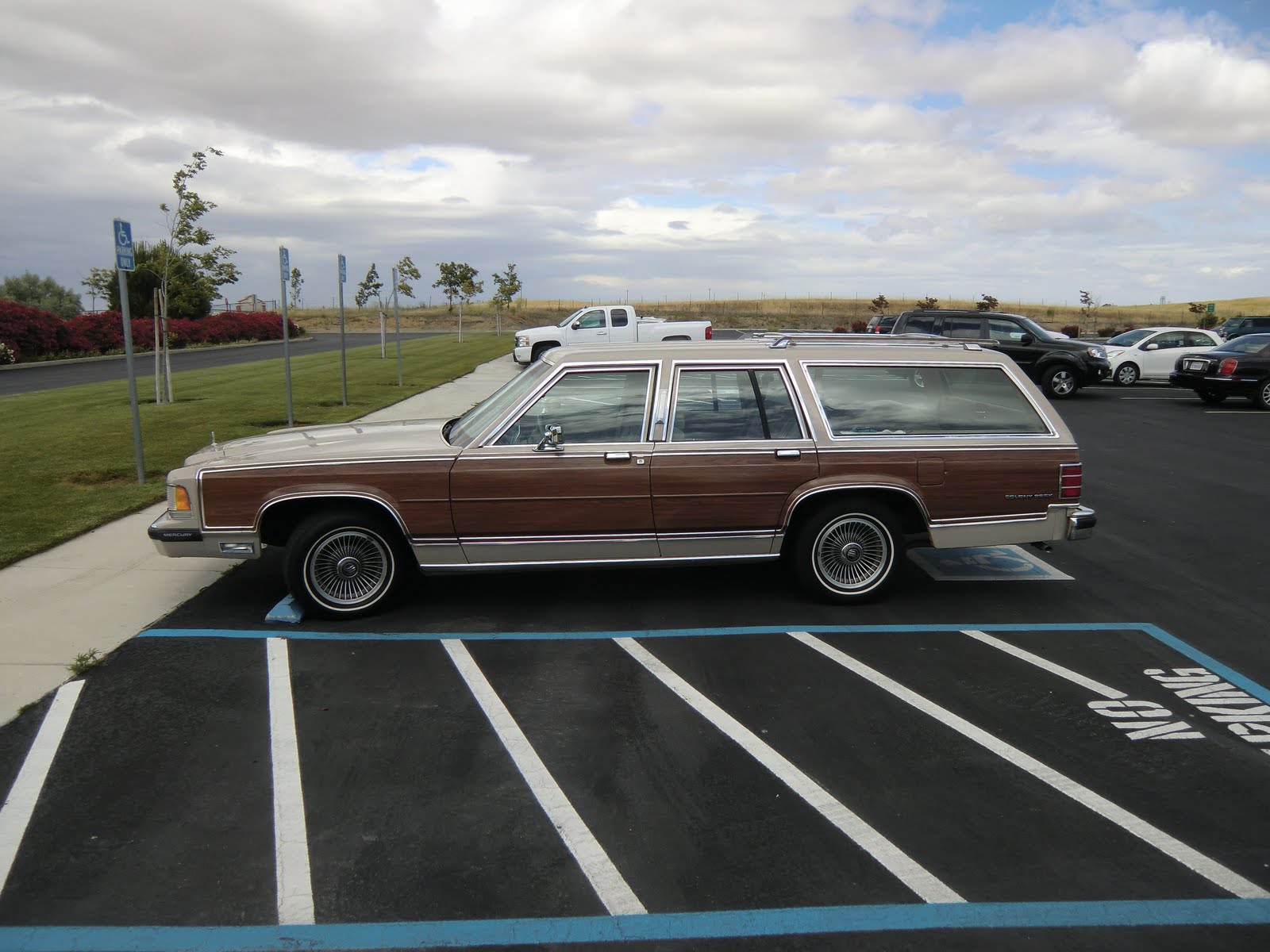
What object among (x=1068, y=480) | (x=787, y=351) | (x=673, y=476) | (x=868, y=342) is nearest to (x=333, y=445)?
(x=673, y=476)

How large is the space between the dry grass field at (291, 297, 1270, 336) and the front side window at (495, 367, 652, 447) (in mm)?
55882

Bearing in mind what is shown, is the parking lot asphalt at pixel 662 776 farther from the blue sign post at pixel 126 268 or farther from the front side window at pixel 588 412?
the blue sign post at pixel 126 268

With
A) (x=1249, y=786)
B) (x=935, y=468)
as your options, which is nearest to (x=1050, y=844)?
(x=1249, y=786)

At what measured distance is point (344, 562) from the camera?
6.08 m

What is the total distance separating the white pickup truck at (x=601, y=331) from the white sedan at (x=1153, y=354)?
10.6m

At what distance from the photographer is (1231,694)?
5.12m

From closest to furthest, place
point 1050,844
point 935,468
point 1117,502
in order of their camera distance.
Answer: point 1050,844, point 935,468, point 1117,502

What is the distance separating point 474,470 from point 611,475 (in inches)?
34.4

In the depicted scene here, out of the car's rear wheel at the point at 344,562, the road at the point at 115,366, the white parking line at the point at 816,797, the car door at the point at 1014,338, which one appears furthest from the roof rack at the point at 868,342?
the road at the point at 115,366

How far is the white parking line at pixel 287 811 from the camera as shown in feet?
10.9

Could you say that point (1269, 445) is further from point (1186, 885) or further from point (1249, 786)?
point (1186, 885)

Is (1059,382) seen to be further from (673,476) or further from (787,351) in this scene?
(673,476)

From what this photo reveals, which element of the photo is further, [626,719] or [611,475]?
[611,475]

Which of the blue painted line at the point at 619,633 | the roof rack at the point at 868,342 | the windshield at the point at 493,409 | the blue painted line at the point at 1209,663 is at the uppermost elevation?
the roof rack at the point at 868,342
